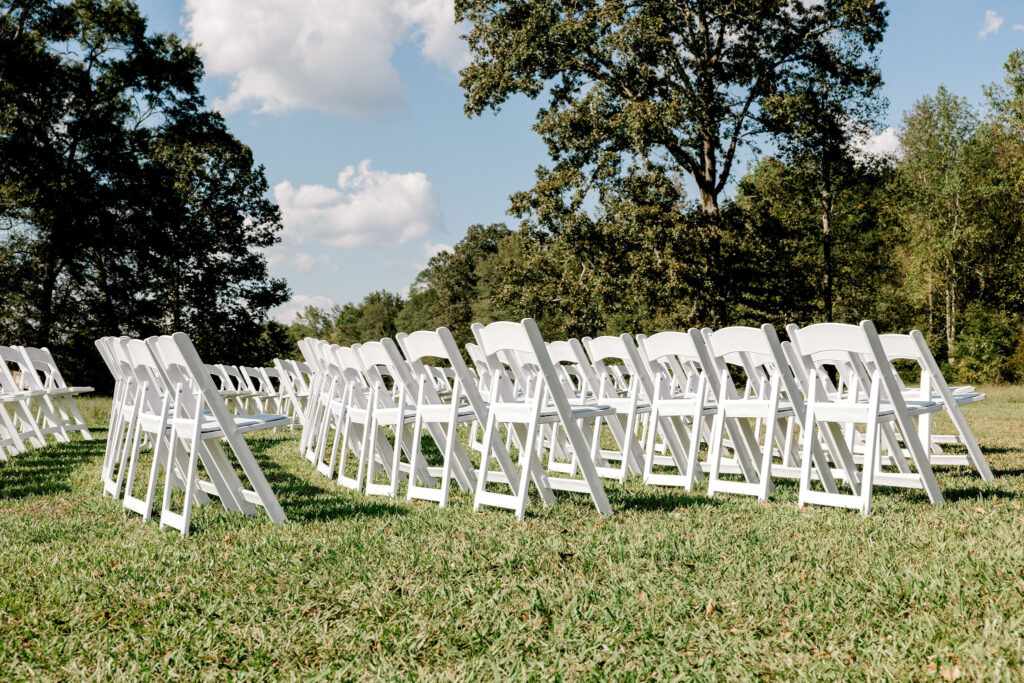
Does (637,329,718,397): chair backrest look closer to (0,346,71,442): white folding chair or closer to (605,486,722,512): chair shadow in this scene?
(605,486,722,512): chair shadow

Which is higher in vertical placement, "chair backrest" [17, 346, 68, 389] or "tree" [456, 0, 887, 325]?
"tree" [456, 0, 887, 325]

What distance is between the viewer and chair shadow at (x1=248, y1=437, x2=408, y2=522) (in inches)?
177

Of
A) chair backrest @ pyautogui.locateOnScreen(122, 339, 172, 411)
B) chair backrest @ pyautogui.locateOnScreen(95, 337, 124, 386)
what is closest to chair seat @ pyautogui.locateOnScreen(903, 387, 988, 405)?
chair backrest @ pyautogui.locateOnScreen(122, 339, 172, 411)

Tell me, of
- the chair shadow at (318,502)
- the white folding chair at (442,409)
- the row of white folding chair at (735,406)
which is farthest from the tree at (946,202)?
the chair shadow at (318,502)

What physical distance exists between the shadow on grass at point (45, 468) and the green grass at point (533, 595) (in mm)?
1772

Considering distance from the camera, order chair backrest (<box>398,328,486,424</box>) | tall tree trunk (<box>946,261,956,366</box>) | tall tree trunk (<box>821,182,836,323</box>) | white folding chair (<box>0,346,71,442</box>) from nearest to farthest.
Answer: chair backrest (<box>398,328,486,424</box>) < white folding chair (<box>0,346,71,442</box>) < tall tree trunk (<box>821,182,836,323</box>) < tall tree trunk (<box>946,261,956,366</box>)

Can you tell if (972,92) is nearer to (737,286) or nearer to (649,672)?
(737,286)

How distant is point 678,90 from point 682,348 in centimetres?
1490

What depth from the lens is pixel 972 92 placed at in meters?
27.9

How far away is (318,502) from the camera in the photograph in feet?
16.6

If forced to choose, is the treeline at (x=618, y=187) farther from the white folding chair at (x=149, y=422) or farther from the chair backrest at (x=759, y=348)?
the white folding chair at (x=149, y=422)

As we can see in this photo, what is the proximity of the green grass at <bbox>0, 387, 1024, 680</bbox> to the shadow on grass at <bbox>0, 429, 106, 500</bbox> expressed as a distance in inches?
69.8

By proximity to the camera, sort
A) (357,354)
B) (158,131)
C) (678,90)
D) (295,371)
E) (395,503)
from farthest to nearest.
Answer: (158,131), (678,90), (295,371), (357,354), (395,503)

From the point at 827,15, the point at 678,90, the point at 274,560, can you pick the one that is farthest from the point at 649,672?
the point at 827,15
